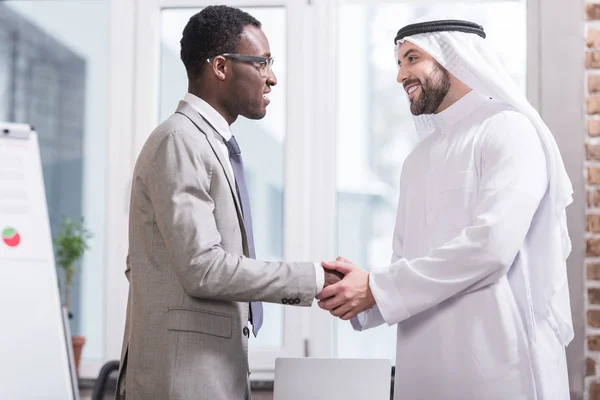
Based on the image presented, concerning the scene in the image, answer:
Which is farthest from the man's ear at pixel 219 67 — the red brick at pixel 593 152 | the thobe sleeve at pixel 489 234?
the red brick at pixel 593 152

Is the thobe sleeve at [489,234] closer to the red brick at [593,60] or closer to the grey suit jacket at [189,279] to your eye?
the grey suit jacket at [189,279]

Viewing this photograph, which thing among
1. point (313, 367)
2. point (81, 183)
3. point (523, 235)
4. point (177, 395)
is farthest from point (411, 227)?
point (81, 183)

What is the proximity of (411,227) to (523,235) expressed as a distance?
0.35 meters

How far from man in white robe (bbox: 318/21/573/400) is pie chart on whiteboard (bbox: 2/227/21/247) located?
1.26 metres

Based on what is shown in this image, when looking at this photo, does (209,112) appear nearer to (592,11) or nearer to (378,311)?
(378,311)

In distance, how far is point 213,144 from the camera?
177 cm

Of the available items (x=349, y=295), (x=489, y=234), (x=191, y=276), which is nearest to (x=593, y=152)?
(x=489, y=234)

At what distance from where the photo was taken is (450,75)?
2121mm

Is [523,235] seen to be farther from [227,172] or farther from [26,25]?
[26,25]

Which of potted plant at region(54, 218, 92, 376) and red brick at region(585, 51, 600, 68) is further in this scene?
potted plant at region(54, 218, 92, 376)

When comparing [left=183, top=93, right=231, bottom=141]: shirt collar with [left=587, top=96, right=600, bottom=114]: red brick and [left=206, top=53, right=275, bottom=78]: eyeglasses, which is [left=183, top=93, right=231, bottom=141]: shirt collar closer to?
[left=206, top=53, right=275, bottom=78]: eyeglasses

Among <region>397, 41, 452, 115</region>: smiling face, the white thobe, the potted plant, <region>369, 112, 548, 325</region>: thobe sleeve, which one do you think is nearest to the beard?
<region>397, 41, 452, 115</region>: smiling face

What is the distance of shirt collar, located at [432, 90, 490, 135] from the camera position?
2.10 meters

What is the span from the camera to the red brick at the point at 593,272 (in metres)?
2.73
